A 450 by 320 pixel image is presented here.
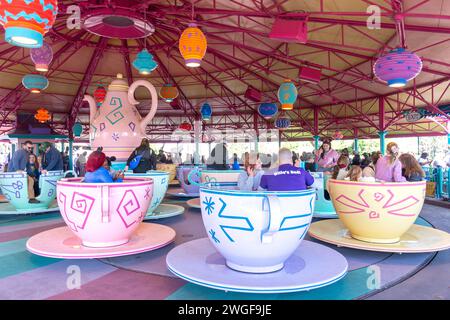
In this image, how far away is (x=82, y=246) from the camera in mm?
2775

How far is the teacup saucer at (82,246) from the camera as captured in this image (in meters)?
2.51

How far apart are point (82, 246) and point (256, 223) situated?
162 centimetres

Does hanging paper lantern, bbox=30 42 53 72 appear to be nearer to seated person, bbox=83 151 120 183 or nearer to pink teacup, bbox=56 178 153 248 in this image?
seated person, bbox=83 151 120 183

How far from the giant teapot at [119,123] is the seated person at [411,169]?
3340 mm

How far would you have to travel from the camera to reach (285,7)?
7.18 meters

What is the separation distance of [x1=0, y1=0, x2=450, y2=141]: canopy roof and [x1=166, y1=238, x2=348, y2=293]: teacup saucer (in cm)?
399

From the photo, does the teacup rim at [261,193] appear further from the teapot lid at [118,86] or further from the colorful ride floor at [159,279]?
the teapot lid at [118,86]

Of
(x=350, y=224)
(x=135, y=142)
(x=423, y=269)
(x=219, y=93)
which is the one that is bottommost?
(x=423, y=269)

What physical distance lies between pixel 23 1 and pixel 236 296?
306 cm

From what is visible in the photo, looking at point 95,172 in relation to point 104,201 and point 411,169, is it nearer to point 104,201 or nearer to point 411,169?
point 104,201

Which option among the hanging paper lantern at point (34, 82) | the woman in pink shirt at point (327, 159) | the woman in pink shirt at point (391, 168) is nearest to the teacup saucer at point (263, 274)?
the woman in pink shirt at point (391, 168)

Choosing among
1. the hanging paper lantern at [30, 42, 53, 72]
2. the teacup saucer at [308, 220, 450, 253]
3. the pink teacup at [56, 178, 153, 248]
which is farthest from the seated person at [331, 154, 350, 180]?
the hanging paper lantern at [30, 42, 53, 72]

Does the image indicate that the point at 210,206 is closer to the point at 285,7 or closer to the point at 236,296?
the point at 236,296
